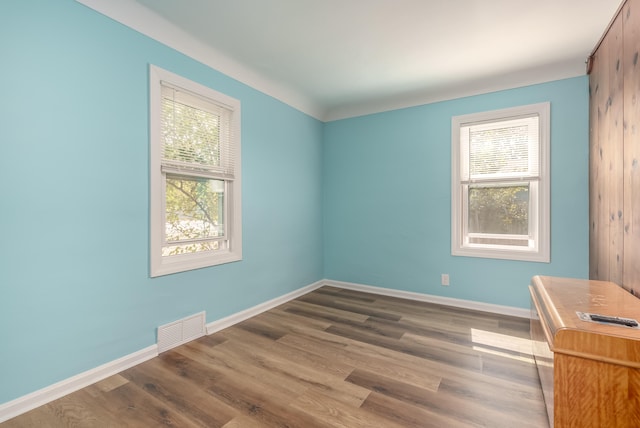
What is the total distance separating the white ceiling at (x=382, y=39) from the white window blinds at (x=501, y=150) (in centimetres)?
44

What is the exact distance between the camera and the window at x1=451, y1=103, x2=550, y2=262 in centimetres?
294

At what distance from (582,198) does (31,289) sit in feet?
14.4

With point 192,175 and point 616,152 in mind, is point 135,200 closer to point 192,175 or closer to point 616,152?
point 192,175

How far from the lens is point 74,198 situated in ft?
5.88

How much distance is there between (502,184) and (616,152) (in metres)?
1.14

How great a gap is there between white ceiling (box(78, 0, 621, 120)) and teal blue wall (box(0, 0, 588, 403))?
16 centimetres

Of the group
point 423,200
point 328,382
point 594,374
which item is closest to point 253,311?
point 328,382

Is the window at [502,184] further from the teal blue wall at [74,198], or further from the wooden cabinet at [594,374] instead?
the teal blue wall at [74,198]

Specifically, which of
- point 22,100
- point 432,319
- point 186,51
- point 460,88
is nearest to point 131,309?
point 22,100

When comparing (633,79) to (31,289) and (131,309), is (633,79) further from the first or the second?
(31,289)

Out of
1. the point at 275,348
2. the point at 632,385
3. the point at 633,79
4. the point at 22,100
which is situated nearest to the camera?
the point at 632,385

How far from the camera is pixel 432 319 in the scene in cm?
292

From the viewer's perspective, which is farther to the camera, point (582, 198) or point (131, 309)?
point (582, 198)

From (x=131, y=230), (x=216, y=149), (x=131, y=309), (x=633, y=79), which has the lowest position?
(x=131, y=309)
